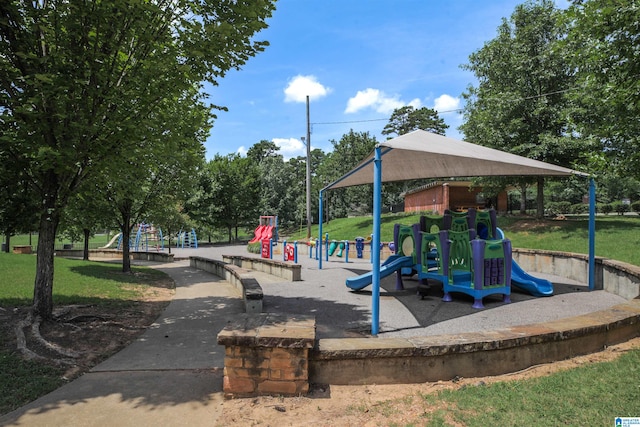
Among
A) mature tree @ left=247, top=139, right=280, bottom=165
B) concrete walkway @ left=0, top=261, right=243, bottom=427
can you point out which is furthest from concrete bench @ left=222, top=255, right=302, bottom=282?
mature tree @ left=247, top=139, right=280, bottom=165

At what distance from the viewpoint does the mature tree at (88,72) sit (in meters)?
5.14

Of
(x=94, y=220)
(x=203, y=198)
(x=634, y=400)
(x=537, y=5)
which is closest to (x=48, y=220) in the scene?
(x=634, y=400)

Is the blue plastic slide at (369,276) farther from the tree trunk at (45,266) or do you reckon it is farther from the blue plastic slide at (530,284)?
the tree trunk at (45,266)

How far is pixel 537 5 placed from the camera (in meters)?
21.8

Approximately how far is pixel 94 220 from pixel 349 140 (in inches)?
1360

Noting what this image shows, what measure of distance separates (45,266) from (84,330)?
3.77 feet

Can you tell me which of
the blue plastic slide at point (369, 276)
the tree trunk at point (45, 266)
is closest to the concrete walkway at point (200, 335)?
the blue plastic slide at point (369, 276)

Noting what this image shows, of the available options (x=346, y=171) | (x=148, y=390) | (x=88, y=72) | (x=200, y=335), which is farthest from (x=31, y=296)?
(x=346, y=171)

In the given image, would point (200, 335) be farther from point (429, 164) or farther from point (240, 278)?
point (429, 164)

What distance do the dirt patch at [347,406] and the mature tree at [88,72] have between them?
385cm

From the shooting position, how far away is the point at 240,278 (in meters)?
9.06

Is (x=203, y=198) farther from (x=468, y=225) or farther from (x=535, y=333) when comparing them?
(x=535, y=333)

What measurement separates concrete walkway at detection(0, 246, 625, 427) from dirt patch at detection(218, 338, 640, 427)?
0.29m

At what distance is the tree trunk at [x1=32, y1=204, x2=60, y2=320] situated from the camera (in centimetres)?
580
